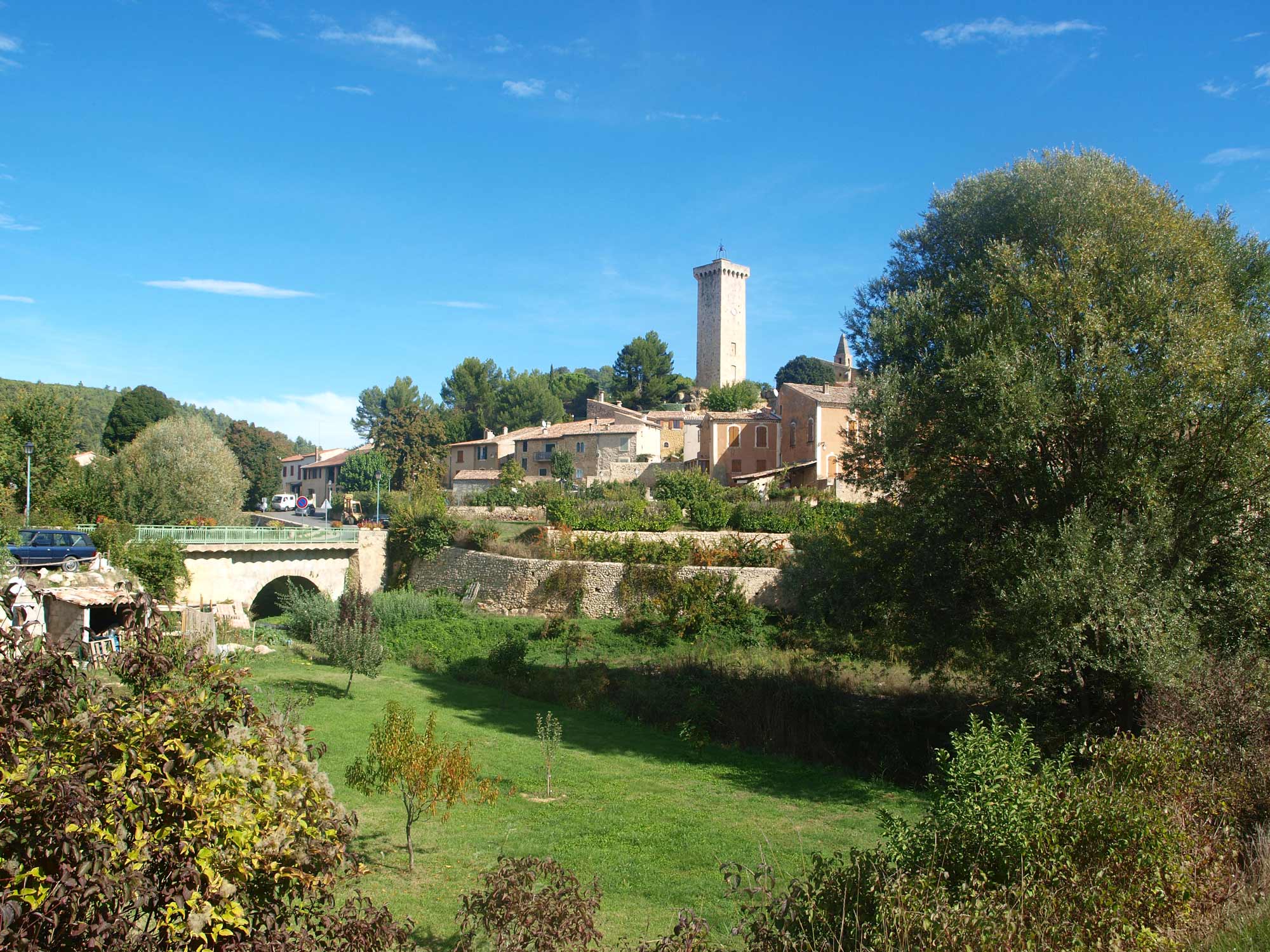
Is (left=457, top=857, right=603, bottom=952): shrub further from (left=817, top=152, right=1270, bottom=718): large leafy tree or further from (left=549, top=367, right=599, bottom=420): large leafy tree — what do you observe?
(left=549, top=367, right=599, bottom=420): large leafy tree

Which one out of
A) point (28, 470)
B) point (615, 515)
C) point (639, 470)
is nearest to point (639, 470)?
point (639, 470)

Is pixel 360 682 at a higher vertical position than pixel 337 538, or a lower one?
lower

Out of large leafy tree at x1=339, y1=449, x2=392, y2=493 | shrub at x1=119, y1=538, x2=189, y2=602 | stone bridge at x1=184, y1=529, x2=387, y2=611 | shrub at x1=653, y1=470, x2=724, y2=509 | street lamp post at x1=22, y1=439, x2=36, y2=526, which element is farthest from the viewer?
large leafy tree at x1=339, y1=449, x2=392, y2=493

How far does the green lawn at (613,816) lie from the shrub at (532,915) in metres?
2.15

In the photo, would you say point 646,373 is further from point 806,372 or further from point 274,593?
point 274,593

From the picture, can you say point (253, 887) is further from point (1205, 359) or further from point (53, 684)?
point (1205, 359)

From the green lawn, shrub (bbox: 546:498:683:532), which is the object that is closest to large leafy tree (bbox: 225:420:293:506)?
shrub (bbox: 546:498:683:532)

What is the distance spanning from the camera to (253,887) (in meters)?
3.88

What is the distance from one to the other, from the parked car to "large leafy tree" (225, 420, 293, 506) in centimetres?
5037

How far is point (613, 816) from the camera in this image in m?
13.0

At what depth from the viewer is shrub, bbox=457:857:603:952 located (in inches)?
214

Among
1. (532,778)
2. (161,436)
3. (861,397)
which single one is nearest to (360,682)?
(532,778)

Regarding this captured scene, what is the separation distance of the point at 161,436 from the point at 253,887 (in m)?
46.5

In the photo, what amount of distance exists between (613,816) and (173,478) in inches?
1448
